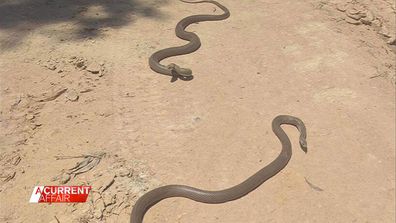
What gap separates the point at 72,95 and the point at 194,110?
1.51 m

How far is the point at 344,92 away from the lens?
6.10m

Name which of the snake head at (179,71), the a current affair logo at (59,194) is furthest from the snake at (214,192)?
the snake head at (179,71)

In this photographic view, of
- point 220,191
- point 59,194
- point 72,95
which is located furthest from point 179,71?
point 59,194

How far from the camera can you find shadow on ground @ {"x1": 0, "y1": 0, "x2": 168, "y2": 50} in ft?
21.2

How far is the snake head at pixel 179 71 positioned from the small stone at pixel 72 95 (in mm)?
1315

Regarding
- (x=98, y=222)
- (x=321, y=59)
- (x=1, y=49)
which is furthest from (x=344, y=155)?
(x=1, y=49)

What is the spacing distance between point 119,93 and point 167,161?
1.31 meters

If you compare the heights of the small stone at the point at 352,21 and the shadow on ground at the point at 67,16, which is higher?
the shadow on ground at the point at 67,16

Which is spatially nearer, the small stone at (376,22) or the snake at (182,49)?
the snake at (182,49)

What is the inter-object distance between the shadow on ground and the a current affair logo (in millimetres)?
2709

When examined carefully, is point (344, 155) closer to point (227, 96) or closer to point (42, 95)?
point (227, 96)

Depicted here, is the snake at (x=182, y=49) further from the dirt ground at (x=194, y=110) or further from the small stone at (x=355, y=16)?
the small stone at (x=355, y=16)

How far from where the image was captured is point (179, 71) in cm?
596

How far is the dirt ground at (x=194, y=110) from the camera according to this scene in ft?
14.3
